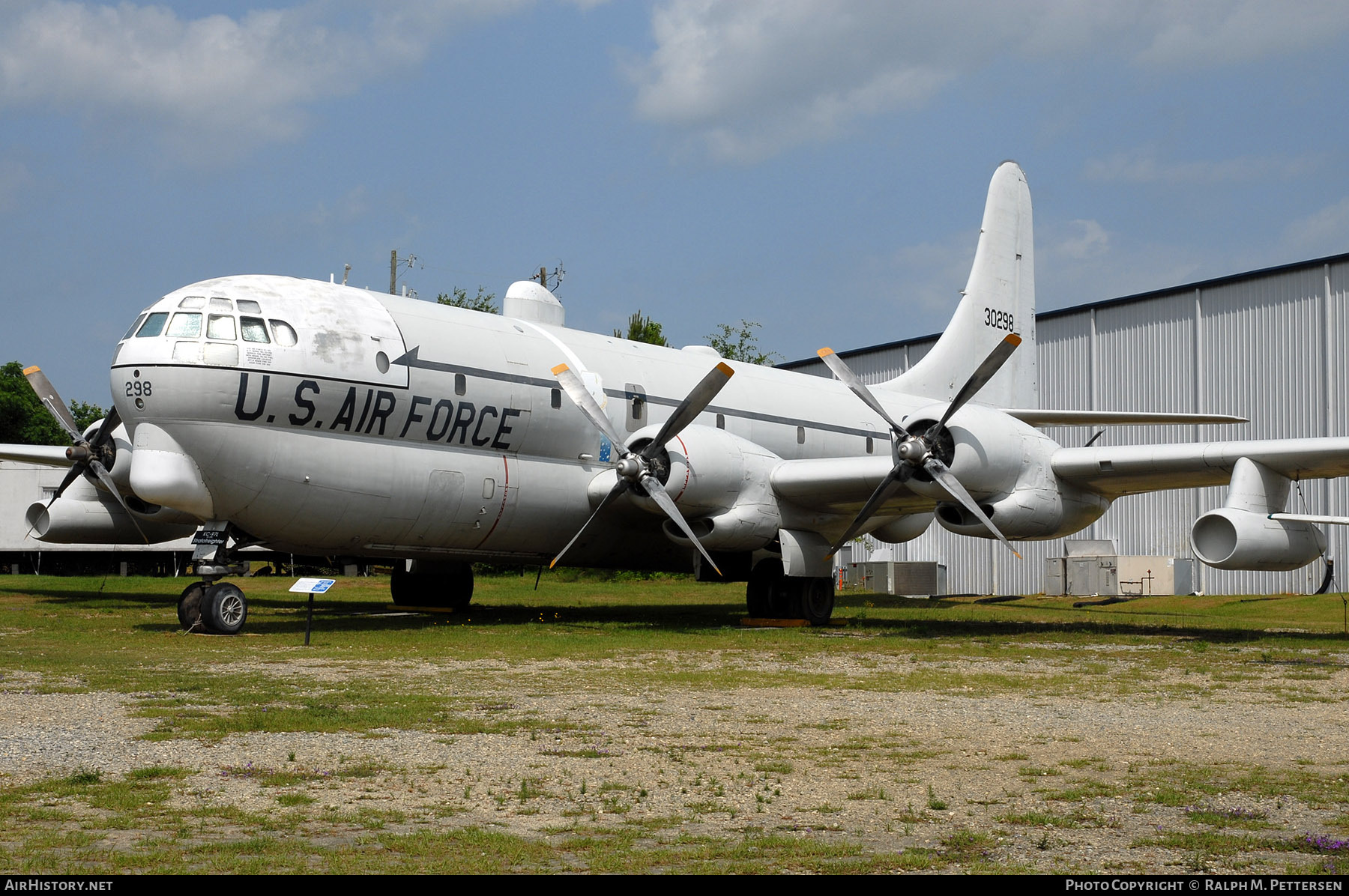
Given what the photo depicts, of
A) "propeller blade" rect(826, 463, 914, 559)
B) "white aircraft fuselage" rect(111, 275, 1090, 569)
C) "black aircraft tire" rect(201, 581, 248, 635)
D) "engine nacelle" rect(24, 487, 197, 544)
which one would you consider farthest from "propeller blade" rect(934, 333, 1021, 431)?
"engine nacelle" rect(24, 487, 197, 544)

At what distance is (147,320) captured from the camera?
1638 centimetres

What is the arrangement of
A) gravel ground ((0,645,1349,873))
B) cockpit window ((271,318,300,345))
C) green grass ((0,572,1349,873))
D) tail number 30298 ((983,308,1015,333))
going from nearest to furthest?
green grass ((0,572,1349,873)) → gravel ground ((0,645,1349,873)) → cockpit window ((271,318,300,345)) → tail number 30298 ((983,308,1015,333))

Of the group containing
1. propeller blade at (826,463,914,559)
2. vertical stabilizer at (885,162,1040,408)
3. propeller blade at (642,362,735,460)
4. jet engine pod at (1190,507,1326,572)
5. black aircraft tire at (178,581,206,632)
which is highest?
vertical stabilizer at (885,162,1040,408)

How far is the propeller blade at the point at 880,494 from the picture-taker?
18.2m

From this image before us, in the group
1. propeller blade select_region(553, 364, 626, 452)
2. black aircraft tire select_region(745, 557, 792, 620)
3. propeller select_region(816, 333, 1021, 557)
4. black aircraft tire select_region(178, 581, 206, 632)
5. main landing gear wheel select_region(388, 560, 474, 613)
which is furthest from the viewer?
main landing gear wheel select_region(388, 560, 474, 613)

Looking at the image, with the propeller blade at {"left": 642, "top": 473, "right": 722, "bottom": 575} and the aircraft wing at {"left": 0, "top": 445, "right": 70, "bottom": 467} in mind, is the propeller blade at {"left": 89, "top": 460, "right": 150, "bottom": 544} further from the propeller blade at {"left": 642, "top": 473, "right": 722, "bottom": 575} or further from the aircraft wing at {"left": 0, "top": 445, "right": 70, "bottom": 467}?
the propeller blade at {"left": 642, "top": 473, "right": 722, "bottom": 575}

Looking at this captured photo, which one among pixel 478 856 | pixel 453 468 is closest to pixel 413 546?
pixel 453 468

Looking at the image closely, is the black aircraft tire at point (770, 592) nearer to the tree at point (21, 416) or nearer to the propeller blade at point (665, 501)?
the propeller blade at point (665, 501)

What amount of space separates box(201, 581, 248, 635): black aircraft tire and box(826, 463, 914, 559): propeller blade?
30.5 ft

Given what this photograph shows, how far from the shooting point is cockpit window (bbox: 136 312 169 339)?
53.2 feet

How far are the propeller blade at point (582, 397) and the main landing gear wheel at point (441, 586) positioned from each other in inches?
222

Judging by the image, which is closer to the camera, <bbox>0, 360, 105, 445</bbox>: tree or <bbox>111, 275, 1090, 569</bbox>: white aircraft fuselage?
Result: <bbox>111, 275, 1090, 569</bbox>: white aircraft fuselage
